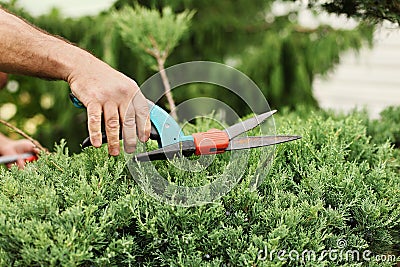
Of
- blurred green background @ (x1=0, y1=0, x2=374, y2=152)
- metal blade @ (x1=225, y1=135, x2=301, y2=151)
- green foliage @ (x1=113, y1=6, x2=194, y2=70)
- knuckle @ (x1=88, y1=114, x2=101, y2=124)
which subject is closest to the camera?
knuckle @ (x1=88, y1=114, x2=101, y2=124)

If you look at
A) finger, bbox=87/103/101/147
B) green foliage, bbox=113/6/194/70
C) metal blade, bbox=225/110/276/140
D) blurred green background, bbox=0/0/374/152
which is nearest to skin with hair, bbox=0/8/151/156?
finger, bbox=87/103/101/147

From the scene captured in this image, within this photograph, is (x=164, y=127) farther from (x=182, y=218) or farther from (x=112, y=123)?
(x=182, y=218)

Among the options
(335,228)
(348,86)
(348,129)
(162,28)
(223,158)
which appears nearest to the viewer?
(335,228)

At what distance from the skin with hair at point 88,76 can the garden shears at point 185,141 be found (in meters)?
0.05

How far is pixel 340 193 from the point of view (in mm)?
1392

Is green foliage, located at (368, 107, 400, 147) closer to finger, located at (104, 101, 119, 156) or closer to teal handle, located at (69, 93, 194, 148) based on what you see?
teal handle, located at (69, 93, 194, 148)

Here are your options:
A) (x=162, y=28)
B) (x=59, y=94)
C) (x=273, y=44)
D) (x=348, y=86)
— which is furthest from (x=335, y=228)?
(x=348, y=86)

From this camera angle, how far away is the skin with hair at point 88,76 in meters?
1.29

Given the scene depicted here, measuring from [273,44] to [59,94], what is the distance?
157cm

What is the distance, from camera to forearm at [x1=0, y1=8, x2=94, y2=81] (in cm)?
137

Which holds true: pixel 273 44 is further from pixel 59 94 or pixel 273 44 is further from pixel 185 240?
pixel 185 240

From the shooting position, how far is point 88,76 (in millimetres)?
1321

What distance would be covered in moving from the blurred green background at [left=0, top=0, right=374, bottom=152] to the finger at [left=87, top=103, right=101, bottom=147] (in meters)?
2.24

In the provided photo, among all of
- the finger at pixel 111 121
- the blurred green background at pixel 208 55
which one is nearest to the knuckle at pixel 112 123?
the finger at pixel 111 121
